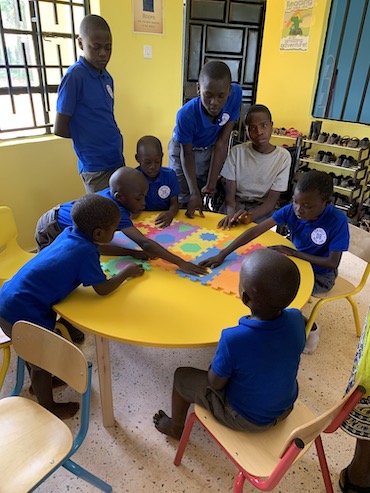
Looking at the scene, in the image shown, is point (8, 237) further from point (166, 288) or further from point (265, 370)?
point (265, 370)

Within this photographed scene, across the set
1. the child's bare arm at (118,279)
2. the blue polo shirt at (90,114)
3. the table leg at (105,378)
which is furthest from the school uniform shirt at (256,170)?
the table leg at (105,378)

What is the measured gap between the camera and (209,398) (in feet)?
4.51

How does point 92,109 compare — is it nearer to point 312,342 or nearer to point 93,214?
point 93,214

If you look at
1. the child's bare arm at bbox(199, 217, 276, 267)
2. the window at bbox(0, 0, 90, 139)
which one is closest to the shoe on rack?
the child's bare arm at bbox(199, 217, 276, 267)

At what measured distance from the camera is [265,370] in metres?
1.19

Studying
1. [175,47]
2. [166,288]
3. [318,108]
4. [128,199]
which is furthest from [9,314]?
[318,108]

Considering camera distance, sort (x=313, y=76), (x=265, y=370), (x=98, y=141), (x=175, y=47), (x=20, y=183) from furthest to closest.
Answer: (x=313, y=76)
(x=175, y=47)
(x=20, y=183)
(x=98, y=141)
(x=265, y=370)

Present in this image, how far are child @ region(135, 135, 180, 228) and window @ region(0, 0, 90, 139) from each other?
1345 millimetres

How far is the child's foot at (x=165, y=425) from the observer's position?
5.65ft

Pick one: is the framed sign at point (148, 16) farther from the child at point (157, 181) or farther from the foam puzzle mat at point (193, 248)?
the foam puzzle mat at point (193, 248)

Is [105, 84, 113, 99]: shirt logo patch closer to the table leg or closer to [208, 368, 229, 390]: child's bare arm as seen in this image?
the table leg

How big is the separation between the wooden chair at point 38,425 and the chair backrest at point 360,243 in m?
1.76

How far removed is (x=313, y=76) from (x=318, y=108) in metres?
0.40

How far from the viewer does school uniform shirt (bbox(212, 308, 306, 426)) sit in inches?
46.1
